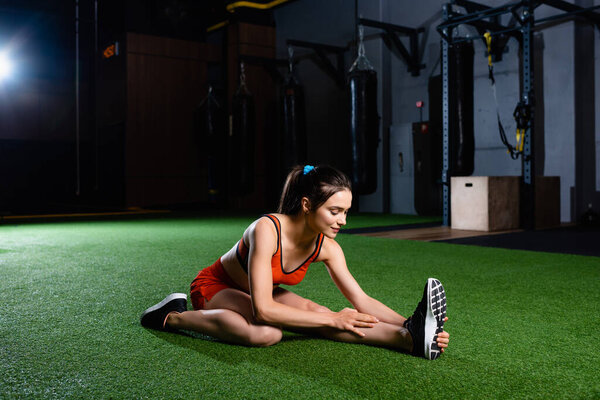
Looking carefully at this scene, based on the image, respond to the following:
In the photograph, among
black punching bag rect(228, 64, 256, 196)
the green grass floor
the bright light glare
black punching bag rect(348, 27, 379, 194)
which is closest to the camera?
the green grass floor

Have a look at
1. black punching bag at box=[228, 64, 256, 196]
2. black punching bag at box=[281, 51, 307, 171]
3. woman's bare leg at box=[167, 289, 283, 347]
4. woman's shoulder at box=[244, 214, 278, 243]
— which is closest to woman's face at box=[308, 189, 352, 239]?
woman's shoulder at box=[244, 214, 278, 243]

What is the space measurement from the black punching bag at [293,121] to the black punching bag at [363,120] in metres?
1.41

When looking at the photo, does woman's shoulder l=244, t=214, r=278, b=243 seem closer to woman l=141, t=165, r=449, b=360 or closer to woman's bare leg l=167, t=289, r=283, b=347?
woman l=141, t=165, r=449, b=360

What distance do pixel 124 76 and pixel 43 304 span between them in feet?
29.0

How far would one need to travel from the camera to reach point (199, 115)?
10.8 meters

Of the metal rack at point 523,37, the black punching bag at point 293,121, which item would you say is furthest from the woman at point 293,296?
the black punching bag at point 293,121

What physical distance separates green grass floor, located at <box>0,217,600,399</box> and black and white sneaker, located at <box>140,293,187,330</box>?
46 mm

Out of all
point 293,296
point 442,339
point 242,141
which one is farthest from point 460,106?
point 442,339

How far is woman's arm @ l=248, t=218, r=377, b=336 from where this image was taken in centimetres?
173

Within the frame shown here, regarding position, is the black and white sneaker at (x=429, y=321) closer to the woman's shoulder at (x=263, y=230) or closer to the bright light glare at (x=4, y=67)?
the woman's shoulder at (x=263, y=230)

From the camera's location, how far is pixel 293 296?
6.93ft

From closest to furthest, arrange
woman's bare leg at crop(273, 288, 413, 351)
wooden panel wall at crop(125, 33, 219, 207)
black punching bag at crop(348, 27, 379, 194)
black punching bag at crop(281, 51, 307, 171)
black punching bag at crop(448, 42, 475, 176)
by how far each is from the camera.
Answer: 1. woman's bare leg at crop(273, 288, 413, 351)
2. black punching bag at crop(448, 42, 475, 176)
3. black punching bag at crop(348, 27, 379, 194)
4. black punching bag at crop(281, 51, 307, 171)
5. wooden panel wall at crop(125, 33, 219, 207)

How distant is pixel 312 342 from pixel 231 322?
0.97ft

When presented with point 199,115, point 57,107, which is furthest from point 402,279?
point 57,107
